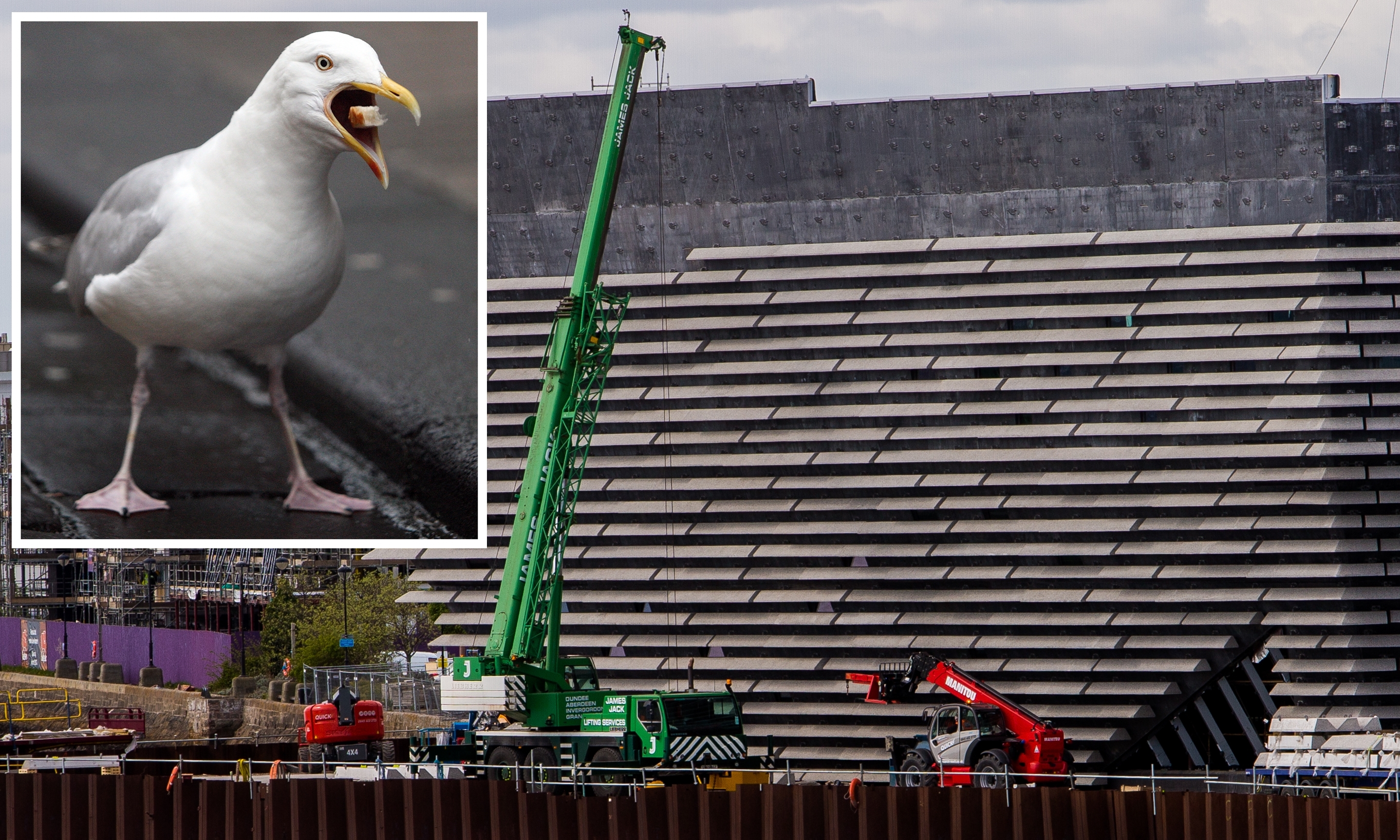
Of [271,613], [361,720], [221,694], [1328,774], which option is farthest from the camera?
[271,613]

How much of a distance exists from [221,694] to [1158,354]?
31506mm

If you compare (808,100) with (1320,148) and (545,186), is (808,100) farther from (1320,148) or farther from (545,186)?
(1320,148)

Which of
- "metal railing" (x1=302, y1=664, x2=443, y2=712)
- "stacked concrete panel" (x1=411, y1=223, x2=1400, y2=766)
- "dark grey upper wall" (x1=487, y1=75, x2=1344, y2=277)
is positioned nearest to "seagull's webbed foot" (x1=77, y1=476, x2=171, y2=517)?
"stacked concrete panel" (x1=411, y1=223, x2=1400, y2=766)

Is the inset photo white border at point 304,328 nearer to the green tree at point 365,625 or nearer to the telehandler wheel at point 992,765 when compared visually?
the telehandler wheel at point 992,765

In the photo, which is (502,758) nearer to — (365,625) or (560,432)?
(560,432)

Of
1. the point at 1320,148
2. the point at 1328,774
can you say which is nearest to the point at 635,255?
the point at 1320,148

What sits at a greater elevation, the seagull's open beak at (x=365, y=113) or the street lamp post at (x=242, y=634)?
the seagull's open beak at (x=365, y=113)

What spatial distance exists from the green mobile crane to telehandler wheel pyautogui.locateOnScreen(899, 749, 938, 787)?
7.58ft

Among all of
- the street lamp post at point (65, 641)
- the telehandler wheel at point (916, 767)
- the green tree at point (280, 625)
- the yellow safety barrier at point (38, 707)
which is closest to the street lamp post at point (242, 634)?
the green tree at point (280, 625)

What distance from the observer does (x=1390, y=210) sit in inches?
1056

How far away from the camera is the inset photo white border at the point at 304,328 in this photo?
87.1 feet

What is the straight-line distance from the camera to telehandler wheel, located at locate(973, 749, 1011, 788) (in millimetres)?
23453

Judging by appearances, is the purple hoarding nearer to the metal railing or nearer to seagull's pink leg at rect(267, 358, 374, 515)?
the metal railing

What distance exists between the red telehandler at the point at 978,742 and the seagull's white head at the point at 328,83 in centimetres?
1181
